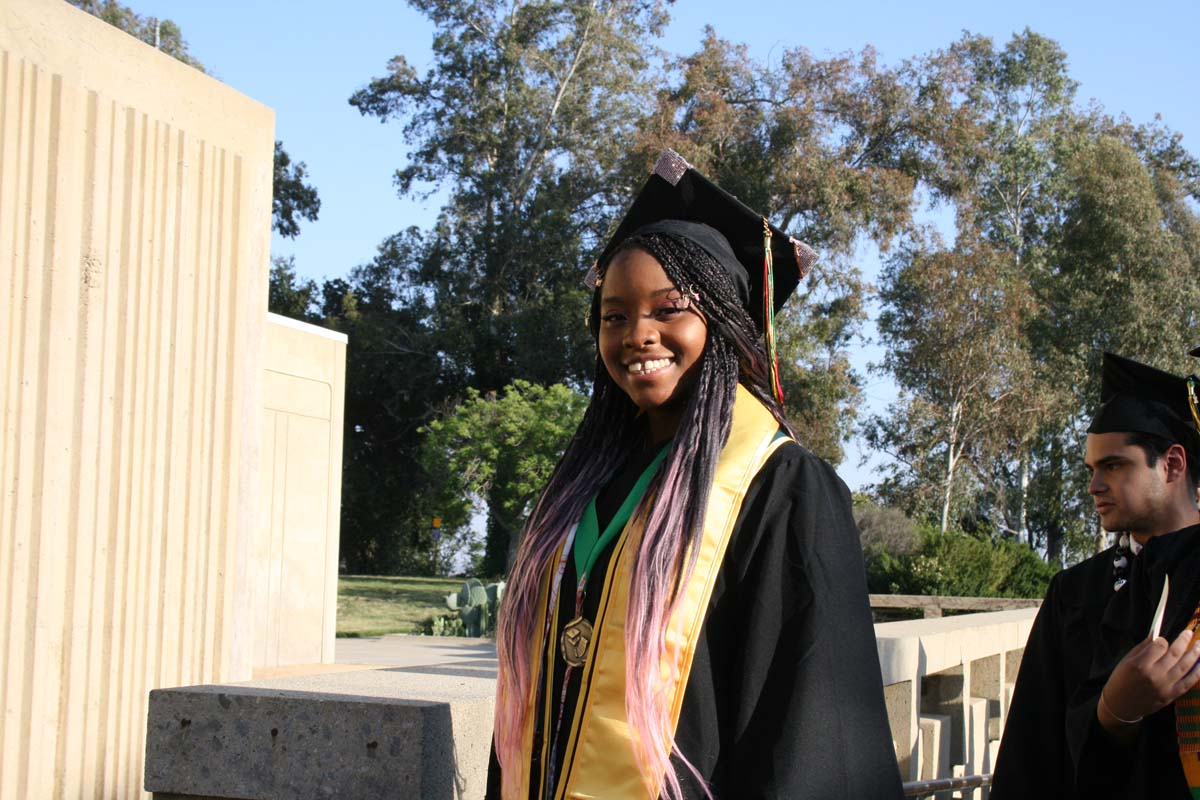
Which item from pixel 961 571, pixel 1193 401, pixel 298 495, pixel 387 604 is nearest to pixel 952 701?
pixel 1193 401

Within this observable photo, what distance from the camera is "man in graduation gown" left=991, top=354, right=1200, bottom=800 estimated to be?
3.15 metres

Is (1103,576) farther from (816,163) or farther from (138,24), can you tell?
(138,24)

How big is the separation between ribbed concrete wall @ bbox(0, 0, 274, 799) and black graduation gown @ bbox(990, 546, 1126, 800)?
3624 millimetres

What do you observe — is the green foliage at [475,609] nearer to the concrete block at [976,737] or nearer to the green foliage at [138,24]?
the concrete block at [976,737]

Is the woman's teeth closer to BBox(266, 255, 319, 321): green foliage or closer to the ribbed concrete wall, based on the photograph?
the ribbed concrete wall

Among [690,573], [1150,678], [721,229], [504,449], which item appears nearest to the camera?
[690,573]

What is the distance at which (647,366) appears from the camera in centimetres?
219

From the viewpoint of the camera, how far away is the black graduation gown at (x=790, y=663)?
180 cm

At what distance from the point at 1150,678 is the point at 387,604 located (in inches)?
906

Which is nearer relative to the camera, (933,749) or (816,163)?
(933,749)

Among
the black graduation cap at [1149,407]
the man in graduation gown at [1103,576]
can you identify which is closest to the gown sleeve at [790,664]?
the man in graduation gown at [1103,576]

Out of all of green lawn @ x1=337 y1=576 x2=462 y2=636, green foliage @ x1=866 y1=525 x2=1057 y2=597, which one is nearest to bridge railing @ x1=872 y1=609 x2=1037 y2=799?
green foliage @ x1=866 y1=525 x2=1057 y2=597

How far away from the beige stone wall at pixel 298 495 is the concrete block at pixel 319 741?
290 inches

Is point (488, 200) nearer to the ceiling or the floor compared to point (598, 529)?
nearer to the ceiling
